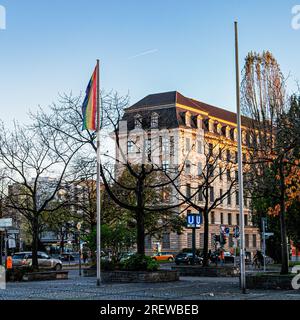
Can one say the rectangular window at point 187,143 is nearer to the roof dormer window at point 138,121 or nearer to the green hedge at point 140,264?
the roof dormer window at point 138,121

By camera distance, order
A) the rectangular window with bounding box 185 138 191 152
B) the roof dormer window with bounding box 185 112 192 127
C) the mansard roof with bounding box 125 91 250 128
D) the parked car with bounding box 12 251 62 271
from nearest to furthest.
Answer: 1. the parked car with bounding box 12 251 62 271
2. the rectangular window with bounding box 185 138 191 152
3. the mansard roof with bounding box 125 91 250 128
4. the roof dormer window with bounding box 185 112 192 127

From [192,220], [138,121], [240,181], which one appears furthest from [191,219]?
[240,181]

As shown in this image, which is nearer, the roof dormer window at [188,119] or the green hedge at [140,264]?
the green hedge at [140,264]

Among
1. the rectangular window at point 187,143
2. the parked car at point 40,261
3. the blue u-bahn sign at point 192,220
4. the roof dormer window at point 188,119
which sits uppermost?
the roof dormer window at point 188,119

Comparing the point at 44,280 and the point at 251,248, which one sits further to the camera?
the point at 251,248

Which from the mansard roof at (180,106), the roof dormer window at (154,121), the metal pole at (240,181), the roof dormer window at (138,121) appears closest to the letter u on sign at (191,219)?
the roof dormer window at (154,121)

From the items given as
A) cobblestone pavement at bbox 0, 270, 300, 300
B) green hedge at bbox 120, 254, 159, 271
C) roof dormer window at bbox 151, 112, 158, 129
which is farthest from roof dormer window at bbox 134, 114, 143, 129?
cobblestone pavement at bbox 0, 270, 300, 300

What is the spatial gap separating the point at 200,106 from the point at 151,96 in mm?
8598

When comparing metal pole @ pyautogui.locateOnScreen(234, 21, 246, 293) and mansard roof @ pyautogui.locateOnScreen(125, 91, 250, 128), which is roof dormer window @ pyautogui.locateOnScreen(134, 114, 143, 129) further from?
mansard roof @ pyautogui.locateOnScreen(125, 91, 250, 128)

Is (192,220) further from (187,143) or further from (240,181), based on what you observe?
(187,143)
